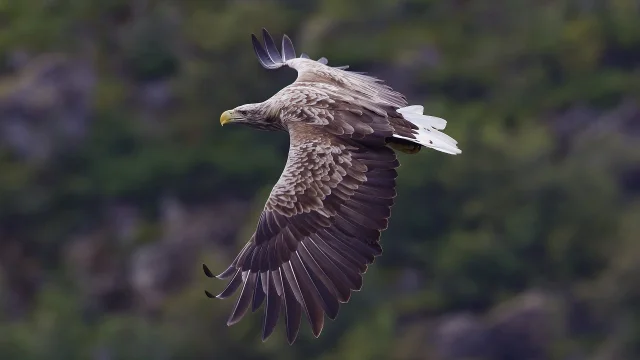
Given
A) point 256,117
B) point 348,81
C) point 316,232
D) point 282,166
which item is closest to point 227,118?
point 256,117

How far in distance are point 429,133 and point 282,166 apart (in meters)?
35.6

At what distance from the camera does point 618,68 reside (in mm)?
56906

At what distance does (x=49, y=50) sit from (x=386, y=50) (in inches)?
420

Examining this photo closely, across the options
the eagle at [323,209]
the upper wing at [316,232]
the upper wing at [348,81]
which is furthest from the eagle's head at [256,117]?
the upper wing at [316,232]

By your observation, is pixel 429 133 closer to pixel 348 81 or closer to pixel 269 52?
pixel 348 81

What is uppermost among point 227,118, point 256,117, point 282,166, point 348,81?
point 282,166

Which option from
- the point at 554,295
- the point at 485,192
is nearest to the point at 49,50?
the point at 485,192

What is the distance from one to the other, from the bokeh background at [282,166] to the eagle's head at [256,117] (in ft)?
81.5

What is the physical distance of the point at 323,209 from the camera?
1481cm

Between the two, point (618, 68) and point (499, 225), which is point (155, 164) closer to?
point (499, 225)

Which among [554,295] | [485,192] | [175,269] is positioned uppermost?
[485,192]

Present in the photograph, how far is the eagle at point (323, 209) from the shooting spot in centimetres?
1436

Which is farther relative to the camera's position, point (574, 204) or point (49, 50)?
point (49, 50)

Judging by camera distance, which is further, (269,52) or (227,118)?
(269,52)
